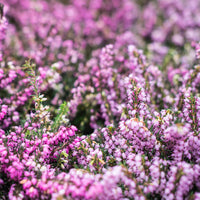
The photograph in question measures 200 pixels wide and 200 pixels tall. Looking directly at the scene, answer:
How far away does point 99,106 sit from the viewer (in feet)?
13.7

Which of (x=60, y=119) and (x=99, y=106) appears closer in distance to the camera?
(x=60, y=119)

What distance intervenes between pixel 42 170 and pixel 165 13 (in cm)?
592

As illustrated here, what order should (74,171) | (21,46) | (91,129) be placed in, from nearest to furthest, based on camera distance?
1. (74,171)
2. (91,129)
3. (21,46)

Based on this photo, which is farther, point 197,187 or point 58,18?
point 58,18

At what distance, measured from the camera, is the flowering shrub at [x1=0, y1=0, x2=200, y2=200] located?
7.70 feet

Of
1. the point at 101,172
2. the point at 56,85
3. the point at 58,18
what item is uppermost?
the point at 58,18

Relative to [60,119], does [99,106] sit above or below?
above

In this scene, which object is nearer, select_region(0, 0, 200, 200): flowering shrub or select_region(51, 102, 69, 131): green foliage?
select_region(0, 0, 200, 200): flowering shrub

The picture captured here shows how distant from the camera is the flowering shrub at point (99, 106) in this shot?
92.4 inches

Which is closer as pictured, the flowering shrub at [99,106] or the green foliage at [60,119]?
the flowering shrub at [99,106]

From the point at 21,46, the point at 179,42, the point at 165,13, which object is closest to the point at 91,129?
the point at 21,46

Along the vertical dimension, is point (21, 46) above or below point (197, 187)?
above

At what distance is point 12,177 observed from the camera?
2432 millimetres

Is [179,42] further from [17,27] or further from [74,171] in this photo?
[74,171]
